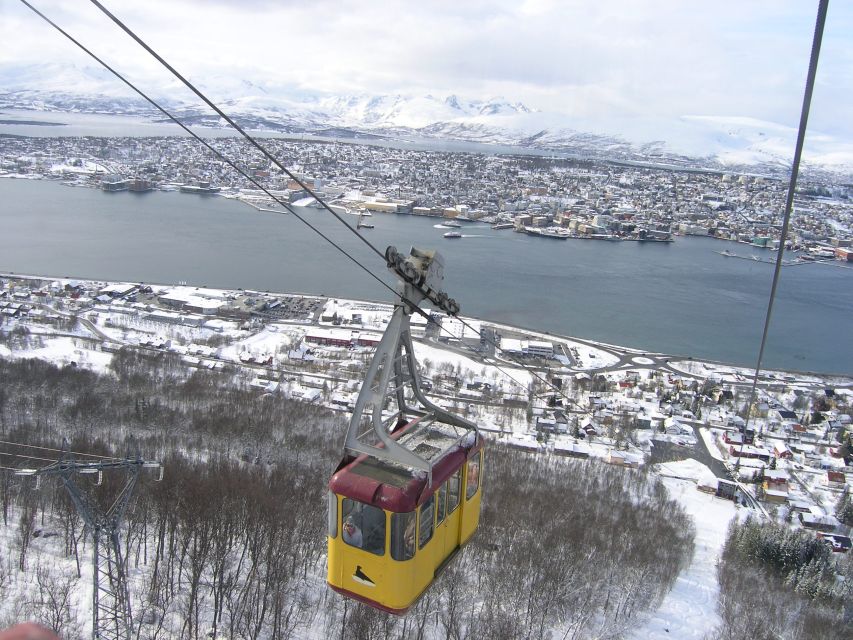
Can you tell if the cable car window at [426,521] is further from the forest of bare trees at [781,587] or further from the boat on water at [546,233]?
the boat on water at [546,233]

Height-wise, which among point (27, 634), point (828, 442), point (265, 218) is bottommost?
point (828, 442)

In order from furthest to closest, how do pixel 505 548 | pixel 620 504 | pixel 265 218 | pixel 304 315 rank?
pixel 265 218 < pixel 304 315 < pixel 620 504 < pixel 505 548

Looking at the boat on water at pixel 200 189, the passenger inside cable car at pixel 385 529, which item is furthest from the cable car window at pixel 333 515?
the boat on water at pixel 200 189

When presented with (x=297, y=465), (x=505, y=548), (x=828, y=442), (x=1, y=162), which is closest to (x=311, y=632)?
(x=505, y=548)

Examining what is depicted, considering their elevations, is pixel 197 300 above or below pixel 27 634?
below

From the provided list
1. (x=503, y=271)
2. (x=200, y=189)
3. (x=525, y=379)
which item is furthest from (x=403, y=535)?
(x=200, y=189)

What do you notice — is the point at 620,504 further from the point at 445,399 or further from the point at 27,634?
the point at 27,634

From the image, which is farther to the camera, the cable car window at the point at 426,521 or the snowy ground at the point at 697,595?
the snowy ground at the point at 697,595
